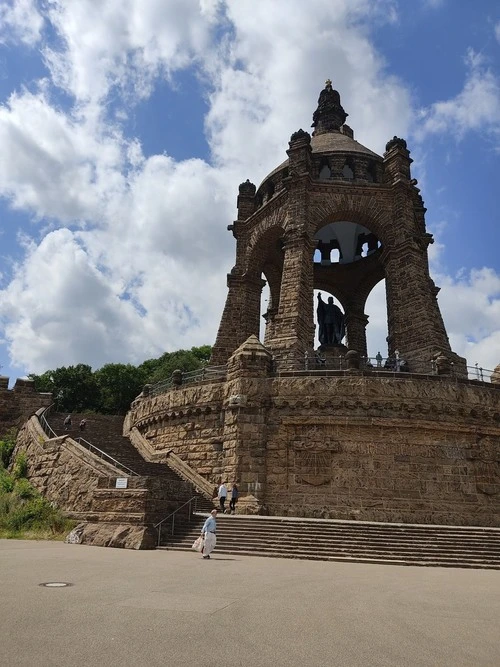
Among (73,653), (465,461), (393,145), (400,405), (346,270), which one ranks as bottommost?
(73,653)

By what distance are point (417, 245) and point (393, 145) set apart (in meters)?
6.43

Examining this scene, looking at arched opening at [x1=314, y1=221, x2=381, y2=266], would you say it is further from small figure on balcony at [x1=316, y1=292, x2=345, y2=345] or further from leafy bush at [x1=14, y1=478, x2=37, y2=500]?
leafy bush at [x1=14, y1=478, x2=37, y2=500]

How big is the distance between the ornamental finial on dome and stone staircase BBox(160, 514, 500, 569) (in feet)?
97.6

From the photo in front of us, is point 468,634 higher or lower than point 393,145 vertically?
lower

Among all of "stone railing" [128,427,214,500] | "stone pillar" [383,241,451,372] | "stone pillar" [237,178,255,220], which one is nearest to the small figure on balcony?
"stone pillar" [383,241,451,372]

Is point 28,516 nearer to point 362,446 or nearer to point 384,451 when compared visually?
point 362,446

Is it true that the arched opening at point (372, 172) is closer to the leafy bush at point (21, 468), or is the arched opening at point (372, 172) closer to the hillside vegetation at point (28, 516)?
the leafy bush at point (21, 468)

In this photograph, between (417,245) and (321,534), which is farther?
(417,245)

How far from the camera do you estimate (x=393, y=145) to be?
90.9 ft

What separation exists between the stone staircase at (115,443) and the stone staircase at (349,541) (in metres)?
2.34

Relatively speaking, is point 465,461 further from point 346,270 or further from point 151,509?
point 346,270

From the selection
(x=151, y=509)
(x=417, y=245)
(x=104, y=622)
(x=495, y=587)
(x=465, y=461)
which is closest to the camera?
(x=104, y=622)

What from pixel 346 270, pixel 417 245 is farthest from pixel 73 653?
pixel 346 270

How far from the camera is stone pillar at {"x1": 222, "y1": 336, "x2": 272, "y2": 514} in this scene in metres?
17.2
